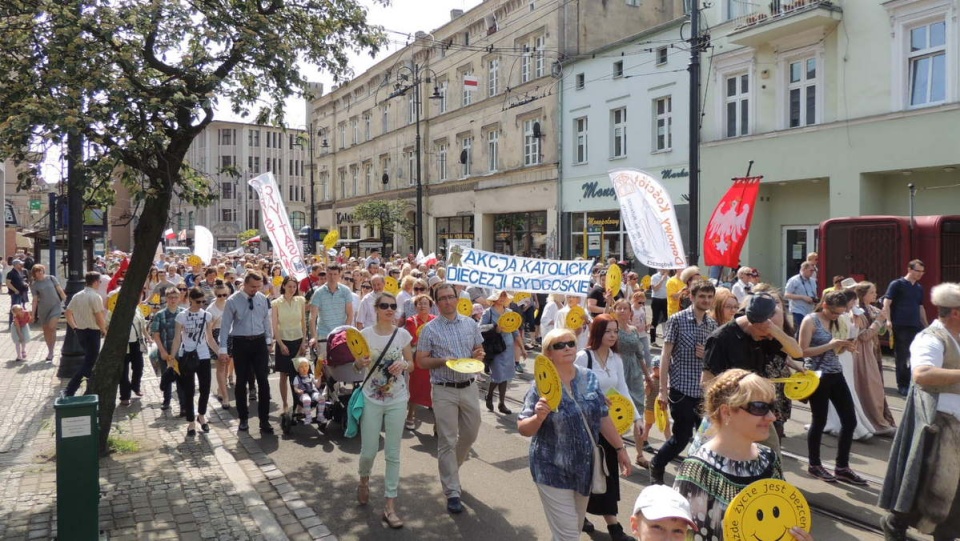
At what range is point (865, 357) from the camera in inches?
305

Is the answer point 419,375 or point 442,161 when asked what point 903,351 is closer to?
point 419,375

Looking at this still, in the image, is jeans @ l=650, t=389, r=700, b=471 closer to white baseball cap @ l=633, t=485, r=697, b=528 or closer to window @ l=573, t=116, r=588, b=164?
white baseball cap @ l=633, t=485, r=697, b=528

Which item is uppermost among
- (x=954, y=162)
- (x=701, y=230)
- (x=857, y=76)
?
(x=857, y=76)

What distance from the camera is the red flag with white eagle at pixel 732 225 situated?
11.6 meters

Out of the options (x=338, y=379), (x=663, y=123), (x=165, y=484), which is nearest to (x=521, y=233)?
(x=663, y=123)

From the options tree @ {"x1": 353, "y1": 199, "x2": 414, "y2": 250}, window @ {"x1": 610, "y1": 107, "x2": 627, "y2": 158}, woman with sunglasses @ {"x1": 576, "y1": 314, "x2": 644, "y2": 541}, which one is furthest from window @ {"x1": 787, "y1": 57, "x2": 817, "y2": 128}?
tree @ {"x1": 353, "y1": 199, "x2": 414, "y2": 250}

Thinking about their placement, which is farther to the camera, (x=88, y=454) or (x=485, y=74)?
(x=485, y=74)

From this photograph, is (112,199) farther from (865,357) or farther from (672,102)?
(672,102)

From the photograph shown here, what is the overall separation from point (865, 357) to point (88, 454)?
7404mm

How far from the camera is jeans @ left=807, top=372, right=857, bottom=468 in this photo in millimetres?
6133

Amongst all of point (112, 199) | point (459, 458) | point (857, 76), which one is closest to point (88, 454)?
point (459, 458)

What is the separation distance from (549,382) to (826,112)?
61.7 feet

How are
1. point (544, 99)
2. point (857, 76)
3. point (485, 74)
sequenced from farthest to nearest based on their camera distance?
point (485, 74)
point (544, 99)
point (857, 76)

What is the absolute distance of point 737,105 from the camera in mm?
22203
